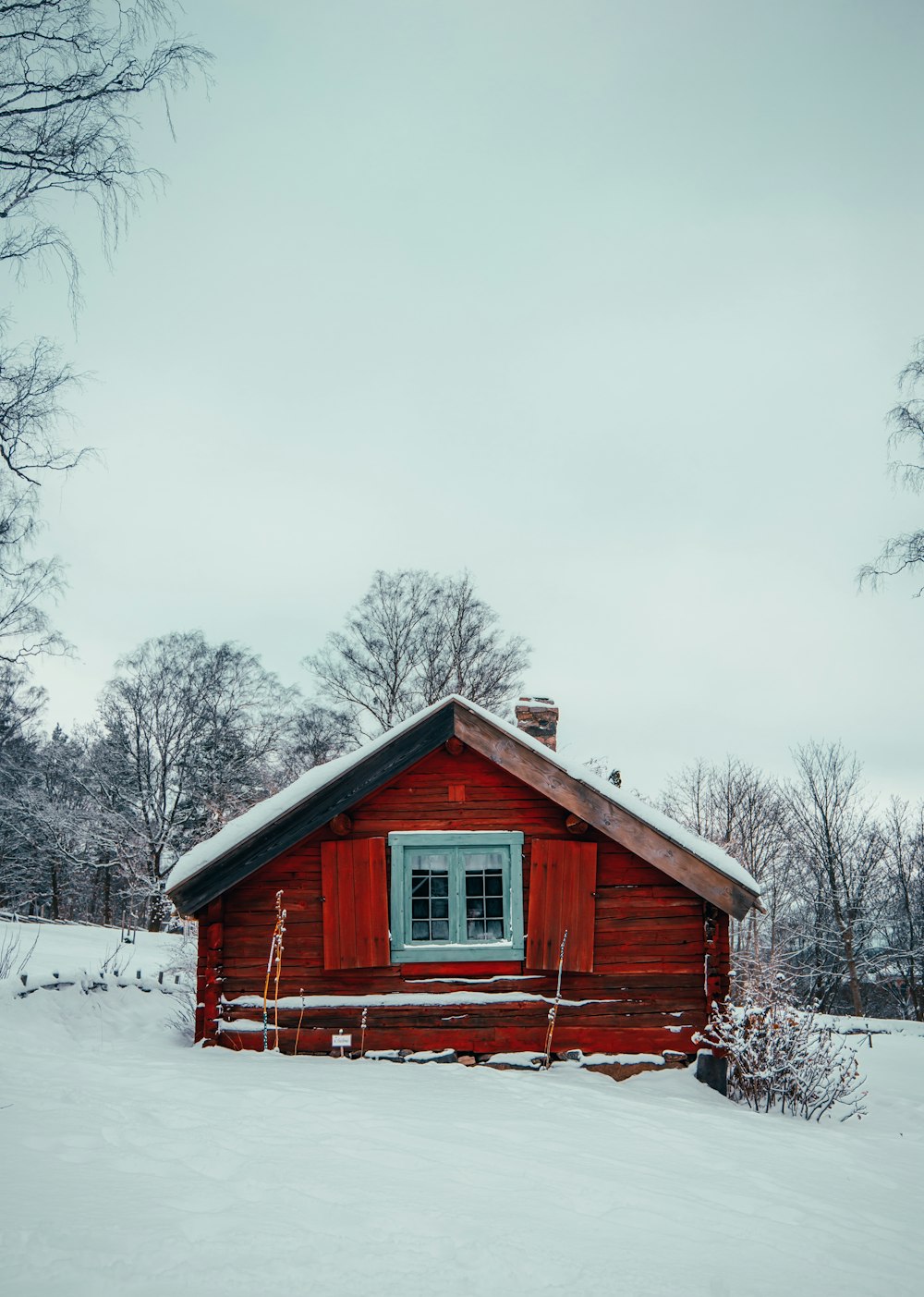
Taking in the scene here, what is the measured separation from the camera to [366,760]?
840cm

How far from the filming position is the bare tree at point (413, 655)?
77.3 ft

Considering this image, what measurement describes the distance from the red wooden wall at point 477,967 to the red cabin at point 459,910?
2cm

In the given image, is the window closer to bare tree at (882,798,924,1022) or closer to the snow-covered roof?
the snow-covered roof

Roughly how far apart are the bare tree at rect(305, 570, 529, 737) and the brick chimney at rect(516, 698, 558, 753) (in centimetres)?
1244

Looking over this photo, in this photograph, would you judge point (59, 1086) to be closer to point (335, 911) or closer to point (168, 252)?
point (335, 911)

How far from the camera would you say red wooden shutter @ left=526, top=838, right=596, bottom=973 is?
330 inches

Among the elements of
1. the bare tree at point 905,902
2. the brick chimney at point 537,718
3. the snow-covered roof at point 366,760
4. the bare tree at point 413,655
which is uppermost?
the bare tree at point 413,655

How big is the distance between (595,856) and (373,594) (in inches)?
670

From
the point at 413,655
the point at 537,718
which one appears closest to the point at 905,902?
the point at 413,655

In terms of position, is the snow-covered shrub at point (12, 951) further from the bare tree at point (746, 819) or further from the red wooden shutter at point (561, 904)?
the bare tree at point (746, 819)

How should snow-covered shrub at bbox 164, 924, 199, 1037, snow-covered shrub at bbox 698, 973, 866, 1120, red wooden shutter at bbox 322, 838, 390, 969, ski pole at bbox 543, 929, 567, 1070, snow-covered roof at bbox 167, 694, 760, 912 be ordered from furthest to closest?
1. snow-covered shrub at bbox 164, 924, 199, 1037
2. red wooden shutter at bbox 322, 838, 390, 969
3. snow-covered roof at bbox 167, 694, 760, 912
4. ski pole at bbox 543, 929, 567, 1070
5. snow-covered shrub at bbox 698, 973, 866, 1120

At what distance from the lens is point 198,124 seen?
22.0 ft

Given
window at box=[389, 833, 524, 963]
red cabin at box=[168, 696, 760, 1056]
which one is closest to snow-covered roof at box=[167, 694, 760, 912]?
red cabin at box=[168, 696, 760, 1056]

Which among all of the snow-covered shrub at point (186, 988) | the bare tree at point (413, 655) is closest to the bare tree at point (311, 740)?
the bare tree at point (413, 655)
